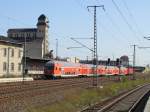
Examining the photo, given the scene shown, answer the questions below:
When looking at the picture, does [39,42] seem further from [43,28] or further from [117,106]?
[117,106]

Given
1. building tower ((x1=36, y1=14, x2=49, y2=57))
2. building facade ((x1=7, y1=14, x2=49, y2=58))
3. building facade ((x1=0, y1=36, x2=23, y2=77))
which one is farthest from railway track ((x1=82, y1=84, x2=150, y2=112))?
building tower ((x1=36, y1=14, x2=49, y2=57))

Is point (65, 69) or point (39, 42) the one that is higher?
point (39, 42)

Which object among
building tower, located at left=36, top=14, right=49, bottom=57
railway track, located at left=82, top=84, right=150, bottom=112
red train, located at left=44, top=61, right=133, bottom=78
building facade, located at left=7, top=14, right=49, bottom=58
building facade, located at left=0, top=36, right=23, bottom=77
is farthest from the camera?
building tower, located at left=36, top=14, right=49, bottom=57

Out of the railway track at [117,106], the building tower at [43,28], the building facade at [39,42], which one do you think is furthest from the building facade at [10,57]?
the building tower at [43,28]

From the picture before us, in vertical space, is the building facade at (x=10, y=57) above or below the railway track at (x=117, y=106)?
above

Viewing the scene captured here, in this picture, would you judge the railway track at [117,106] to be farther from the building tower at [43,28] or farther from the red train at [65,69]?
the building tower at [43,28]

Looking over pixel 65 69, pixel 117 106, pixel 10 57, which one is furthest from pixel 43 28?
pixel 117 106

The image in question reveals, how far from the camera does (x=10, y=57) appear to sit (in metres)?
95.9

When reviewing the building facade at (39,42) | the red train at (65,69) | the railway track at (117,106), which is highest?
the building facade at (39,42)

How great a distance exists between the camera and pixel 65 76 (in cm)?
8425

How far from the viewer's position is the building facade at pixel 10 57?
300 feet

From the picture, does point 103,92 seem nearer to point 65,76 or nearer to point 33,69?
point 65,76

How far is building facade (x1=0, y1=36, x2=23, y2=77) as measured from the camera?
91.5 meters

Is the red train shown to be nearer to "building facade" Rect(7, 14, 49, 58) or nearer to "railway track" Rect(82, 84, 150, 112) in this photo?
"railway track" Rect(82, 84, 150, 112)
